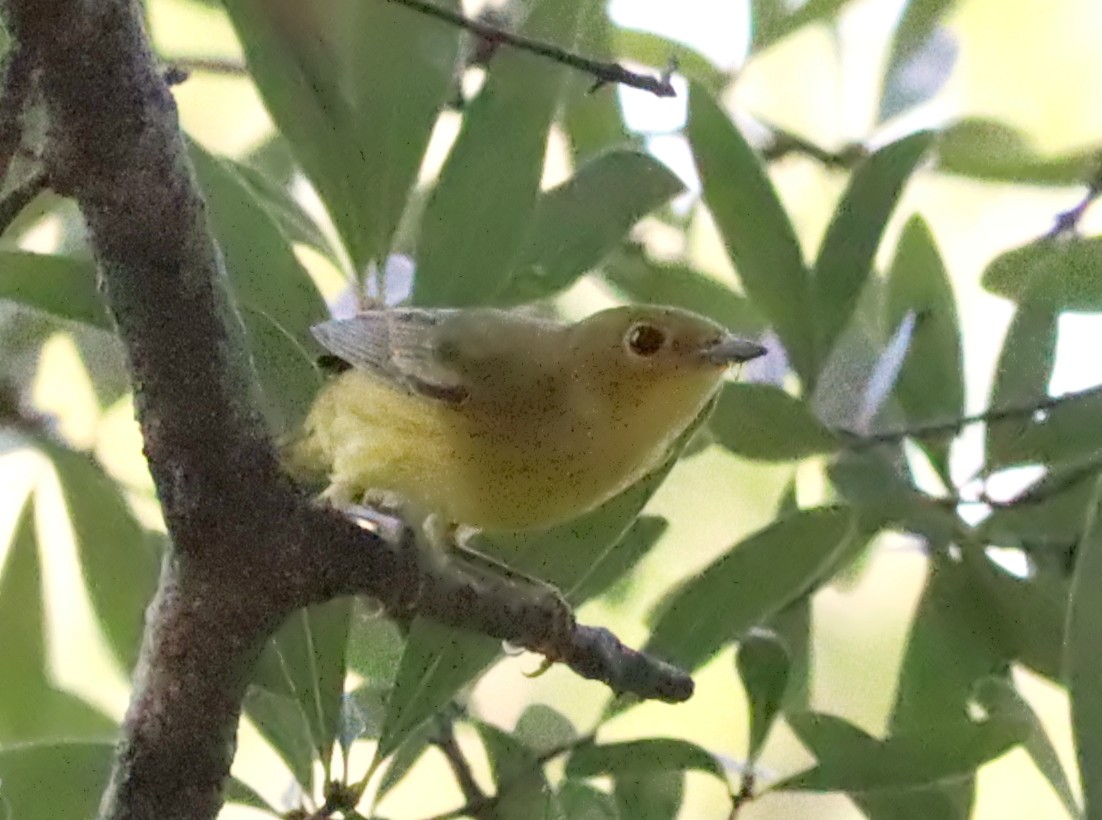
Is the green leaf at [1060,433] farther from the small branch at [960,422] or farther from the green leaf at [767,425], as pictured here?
the green leaf at [767,425]

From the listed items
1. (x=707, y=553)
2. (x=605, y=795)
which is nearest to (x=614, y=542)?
(x=605, y=795)

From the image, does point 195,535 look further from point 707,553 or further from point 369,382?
point 707,553

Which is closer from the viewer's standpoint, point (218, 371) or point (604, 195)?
point (218, 371)

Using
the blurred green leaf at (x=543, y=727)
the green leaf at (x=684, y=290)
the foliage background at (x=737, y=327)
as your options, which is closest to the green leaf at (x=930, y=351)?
the foliage background at (x=737, y=327)

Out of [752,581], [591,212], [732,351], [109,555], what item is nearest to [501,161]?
[591,212]

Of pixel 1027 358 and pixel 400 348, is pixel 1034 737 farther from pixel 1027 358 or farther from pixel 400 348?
pixel 400 348

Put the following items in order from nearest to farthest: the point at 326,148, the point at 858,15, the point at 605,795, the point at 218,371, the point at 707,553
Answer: the point at 218,371, the point at 326,148, the point at 605,795, the point at 707,553, the point at 858,15

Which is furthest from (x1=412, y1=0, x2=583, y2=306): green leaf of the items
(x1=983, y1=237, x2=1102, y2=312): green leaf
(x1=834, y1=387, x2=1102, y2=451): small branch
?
(x1=983, y1=237, x2=1102, y2=312): green leaf
